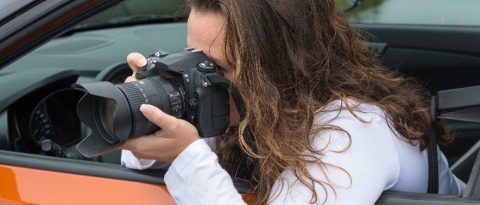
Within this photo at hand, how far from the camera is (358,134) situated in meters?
1.21

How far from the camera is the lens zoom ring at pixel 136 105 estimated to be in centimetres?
117

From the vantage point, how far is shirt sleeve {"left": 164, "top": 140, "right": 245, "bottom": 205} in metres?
1.20

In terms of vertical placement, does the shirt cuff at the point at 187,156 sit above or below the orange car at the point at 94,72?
above

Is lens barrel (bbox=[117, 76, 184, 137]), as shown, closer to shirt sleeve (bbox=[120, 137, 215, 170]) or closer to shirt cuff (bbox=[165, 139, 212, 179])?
shirt cuff (bbox=[165, 139, 212, 179])

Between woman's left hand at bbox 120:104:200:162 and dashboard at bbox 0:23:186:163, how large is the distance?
0.66 m

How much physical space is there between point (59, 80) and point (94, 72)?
0.45ft

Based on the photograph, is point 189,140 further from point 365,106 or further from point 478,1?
point 478,1

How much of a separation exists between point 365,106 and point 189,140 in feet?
1.16

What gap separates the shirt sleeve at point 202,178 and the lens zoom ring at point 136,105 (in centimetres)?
9

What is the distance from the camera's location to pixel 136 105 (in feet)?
3.84

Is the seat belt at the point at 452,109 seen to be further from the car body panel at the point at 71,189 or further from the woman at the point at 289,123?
the car body panel at the point at 71,189

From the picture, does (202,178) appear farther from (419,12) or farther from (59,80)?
(419,12)

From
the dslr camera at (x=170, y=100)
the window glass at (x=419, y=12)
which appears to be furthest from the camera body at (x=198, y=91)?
the window glass at (x=419, y=12)

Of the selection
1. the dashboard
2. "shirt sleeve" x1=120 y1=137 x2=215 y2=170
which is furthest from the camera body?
the dashboard
